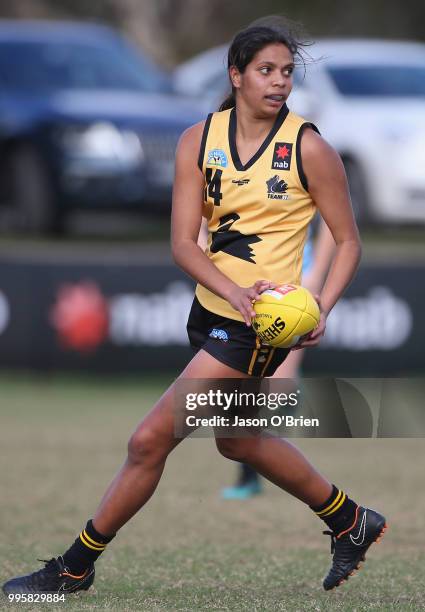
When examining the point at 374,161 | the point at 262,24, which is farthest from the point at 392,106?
the point at 262,24

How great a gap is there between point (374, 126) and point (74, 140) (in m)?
3.15

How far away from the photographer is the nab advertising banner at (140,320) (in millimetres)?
11648

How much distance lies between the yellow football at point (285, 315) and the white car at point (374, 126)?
31.7 feet

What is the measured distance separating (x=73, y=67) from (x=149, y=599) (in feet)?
33.2

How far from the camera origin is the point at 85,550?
5.19m

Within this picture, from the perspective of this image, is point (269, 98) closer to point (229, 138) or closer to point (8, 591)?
point (229, 138)

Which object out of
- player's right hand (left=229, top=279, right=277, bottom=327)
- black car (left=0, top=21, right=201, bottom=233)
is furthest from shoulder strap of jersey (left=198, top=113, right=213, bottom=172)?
black car (left=0, top=21, right=201, bottom=233)

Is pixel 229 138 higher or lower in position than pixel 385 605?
higher

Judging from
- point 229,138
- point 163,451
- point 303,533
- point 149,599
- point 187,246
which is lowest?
point 303,533

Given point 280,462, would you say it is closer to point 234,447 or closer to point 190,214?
point 234,447

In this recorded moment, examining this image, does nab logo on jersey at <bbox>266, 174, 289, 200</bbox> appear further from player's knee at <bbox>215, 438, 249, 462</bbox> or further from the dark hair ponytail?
player's knee at <bbox>215, 438, 249, 462</bbox>

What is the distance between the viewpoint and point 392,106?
586 inches


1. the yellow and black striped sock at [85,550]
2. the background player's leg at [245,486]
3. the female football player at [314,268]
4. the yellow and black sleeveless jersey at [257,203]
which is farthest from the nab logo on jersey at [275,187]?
the background player's leg at [245,486]

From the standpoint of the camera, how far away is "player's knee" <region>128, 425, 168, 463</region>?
500 centimetres
